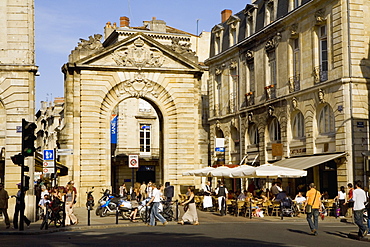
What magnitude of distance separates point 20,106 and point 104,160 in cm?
1251

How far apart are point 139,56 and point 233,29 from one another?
874cm

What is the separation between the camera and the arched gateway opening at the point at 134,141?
59.5 metres

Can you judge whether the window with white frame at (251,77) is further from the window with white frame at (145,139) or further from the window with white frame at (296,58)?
the window with white frame at (145,139)

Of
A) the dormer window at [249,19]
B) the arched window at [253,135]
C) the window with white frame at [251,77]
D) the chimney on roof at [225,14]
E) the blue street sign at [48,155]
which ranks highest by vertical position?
the chimney on roof at [225,14]

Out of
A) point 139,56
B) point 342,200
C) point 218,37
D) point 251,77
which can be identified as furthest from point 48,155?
point 218,37

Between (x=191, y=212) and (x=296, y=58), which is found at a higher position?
(x=296, y=58)

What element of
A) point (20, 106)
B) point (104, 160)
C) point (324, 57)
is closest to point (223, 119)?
point (104, 160)

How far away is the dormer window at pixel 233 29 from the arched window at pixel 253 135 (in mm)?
6468

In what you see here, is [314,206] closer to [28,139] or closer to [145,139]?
[28,139]

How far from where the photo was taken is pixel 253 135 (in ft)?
137

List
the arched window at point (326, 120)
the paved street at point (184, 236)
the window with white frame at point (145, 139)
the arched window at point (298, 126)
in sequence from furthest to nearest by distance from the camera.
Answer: the window with white frame at point (145, 139)
the arched window at point (298, 126)
the arched window at point (326, 120)
the paved street at point (184, 236)

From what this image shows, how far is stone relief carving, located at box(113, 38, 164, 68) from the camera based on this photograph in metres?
39.2

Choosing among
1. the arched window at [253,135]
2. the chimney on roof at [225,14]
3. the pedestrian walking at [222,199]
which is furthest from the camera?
the chimney on roof at [225,14]

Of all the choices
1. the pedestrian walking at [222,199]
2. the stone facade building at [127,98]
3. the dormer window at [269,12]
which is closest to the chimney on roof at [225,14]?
the stone facade building at [127,98]
